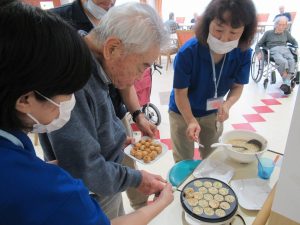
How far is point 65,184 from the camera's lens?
479mm

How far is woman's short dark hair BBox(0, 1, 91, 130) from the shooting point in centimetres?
38

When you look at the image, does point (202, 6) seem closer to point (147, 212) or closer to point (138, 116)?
point (138, 116)

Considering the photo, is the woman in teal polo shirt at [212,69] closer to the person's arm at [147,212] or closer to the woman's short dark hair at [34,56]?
the person's arm at [147,212]

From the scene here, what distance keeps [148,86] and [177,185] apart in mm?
1534

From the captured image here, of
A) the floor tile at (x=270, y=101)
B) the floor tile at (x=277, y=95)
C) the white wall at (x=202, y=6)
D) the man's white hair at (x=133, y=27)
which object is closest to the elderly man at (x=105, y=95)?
the man's white hair at (x=133, y=27)

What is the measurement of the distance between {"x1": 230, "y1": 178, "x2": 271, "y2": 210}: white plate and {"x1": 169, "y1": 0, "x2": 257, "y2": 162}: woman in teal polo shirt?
15.4 inches

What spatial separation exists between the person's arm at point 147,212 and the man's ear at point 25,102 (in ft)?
1.32

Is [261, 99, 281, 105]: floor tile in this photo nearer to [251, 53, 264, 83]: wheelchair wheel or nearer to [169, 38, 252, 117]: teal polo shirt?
[251, 53, 264, 83]: wheelchair wheel

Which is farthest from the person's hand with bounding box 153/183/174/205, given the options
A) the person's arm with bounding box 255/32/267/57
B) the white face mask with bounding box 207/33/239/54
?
the person's arm with bounding box 255/32/267/57

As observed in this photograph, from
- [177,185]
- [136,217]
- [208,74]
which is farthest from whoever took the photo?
[208,74]

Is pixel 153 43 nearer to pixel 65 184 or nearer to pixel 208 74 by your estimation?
pixel 65 184

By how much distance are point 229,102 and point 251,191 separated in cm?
64

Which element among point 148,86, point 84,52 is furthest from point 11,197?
point 148,86

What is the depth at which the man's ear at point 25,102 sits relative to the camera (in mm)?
445
